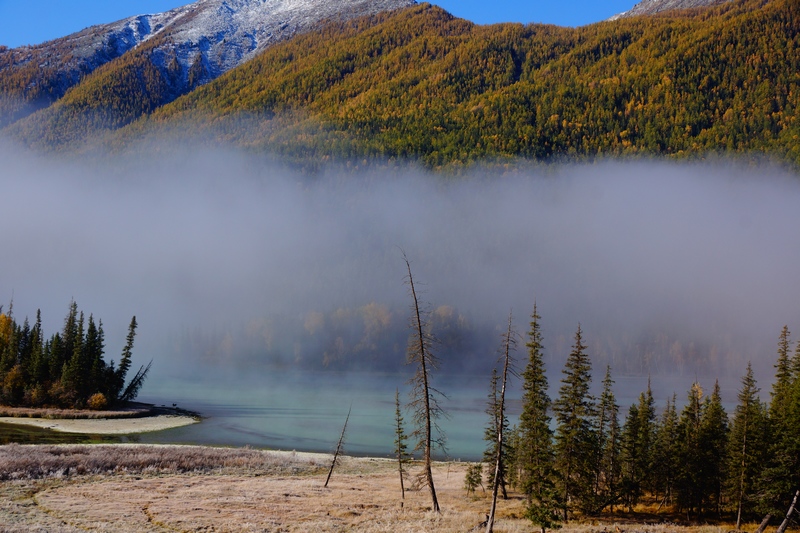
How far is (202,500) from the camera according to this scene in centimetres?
3528

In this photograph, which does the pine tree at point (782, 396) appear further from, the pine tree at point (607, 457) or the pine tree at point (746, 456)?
the pine tree at point (607, 457)

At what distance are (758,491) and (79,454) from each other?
169ft

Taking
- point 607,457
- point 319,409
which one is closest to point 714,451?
point 607,457

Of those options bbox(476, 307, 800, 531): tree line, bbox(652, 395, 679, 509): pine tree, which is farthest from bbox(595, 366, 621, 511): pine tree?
bbox(652, 395, 679, 509): pine tree

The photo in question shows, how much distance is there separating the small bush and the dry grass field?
43.3 meters

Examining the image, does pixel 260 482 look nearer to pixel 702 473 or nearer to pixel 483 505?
pixel 483 505

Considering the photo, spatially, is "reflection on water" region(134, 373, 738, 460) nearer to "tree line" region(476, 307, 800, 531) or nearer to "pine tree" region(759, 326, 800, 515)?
"tree line" region(476, 307, 800, 531)

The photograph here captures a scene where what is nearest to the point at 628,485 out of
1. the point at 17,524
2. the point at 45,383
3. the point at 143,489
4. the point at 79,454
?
the point at 143,489

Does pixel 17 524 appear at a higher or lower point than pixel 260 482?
higher

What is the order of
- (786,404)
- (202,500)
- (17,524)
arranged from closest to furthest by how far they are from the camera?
(17,524) → (202,500) → (786,404)

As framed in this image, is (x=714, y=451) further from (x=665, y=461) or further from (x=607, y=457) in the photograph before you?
(x=607, y=457)

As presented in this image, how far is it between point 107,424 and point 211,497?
5418cm

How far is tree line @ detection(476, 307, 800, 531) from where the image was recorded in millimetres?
38312

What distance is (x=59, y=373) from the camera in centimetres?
9625
